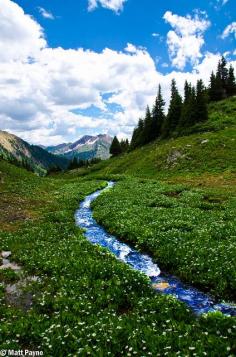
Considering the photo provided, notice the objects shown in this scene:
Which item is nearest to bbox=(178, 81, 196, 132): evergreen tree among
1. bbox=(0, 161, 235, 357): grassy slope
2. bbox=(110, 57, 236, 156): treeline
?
bbox=(110, 57, 236, 156): treeline

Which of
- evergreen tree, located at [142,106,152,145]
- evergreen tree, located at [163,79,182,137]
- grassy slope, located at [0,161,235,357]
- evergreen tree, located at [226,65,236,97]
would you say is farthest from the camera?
evergreen tree, located at [226,65,236,97]

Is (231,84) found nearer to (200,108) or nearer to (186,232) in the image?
(200,108)

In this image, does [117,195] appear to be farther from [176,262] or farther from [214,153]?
[214,153]

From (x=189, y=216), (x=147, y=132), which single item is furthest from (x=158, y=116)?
(x=189, y=216)

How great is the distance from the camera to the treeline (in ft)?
317

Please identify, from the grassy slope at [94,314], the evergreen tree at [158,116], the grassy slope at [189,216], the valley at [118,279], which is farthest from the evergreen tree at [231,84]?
the grassy slope at [94,314]

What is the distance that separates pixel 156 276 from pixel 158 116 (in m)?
96.7

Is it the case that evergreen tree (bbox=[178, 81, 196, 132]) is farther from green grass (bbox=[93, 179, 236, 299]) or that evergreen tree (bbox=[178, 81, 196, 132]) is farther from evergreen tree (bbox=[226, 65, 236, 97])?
green grass (bbox=[93, 179, 236, 299])

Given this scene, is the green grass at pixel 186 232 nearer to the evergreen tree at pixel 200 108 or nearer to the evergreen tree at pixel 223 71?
the evergreen tree at pixel 200 108

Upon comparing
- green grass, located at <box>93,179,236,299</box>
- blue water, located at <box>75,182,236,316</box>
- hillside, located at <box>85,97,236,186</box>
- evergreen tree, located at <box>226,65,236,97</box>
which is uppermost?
evergreen tree, located at <box>226,65,236,97</box>

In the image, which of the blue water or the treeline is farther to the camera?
the treeline

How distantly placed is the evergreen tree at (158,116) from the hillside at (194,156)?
13.4 meters

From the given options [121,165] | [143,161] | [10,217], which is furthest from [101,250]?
[121,165]

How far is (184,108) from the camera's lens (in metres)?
100
